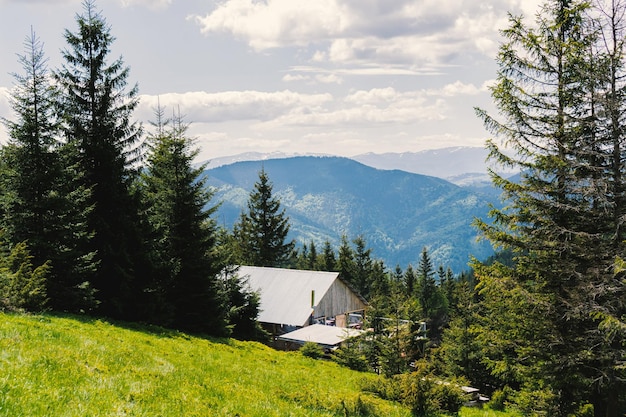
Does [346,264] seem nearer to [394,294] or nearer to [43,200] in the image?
[394,294]

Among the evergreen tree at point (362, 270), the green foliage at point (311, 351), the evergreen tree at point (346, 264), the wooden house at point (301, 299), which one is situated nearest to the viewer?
the green foliage at point (311, 351)

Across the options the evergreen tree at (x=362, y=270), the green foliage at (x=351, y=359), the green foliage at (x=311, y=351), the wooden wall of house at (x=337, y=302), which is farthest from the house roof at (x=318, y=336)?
the evergreen tree at (x=362, y=270)

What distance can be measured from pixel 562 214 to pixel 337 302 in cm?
3748

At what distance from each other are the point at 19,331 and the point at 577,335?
17247 mm

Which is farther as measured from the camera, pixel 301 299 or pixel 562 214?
pixel 301 299

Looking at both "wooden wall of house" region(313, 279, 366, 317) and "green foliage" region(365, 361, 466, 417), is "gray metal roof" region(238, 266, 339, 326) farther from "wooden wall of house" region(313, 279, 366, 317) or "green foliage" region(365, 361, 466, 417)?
"green foliage" region(365, 361, 466, 417)

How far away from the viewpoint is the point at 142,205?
90.6ft

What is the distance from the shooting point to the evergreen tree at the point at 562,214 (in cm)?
1541

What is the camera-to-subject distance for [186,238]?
30141mm

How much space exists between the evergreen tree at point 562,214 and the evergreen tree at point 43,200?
62.2 ft

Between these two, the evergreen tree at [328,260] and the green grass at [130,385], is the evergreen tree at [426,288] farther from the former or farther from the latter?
the green grass at [130,385]

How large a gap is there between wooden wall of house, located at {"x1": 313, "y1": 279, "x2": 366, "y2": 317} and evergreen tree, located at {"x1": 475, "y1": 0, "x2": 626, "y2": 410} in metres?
31.6

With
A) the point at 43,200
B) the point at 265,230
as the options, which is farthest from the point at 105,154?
the point at 265,230

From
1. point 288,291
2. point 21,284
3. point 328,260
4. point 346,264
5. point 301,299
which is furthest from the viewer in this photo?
Answer: point 328,260
